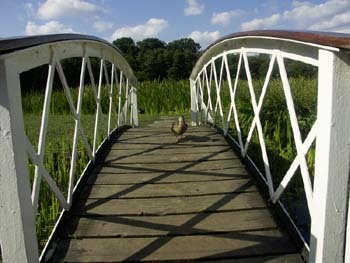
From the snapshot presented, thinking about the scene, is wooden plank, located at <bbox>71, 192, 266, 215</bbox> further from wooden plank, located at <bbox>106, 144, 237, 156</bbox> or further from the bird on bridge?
the bird on bridge

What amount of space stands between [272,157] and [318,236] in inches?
120

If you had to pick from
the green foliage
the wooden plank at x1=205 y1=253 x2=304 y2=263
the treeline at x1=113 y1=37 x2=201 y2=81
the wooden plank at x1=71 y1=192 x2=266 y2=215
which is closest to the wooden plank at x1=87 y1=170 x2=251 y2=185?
the wooden plank at x1=71 y1=192 x2=266 y2=215

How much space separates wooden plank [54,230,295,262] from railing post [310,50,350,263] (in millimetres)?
473

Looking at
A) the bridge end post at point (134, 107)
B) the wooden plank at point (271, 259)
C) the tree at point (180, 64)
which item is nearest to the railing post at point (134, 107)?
the bridge end post at point (134, 107)

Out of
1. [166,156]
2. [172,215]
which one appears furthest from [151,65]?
[172,215]

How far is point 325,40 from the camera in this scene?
1.50 m

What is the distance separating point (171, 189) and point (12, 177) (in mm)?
1470

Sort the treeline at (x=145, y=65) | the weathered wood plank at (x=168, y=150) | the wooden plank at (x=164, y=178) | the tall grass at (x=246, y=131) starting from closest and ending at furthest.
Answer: the wooden plank at (x=164, y=178), the tall grass at (x=246, y=131), the weathered wood plank at (x=168, y=150), the treeline at (x=145, y=65)

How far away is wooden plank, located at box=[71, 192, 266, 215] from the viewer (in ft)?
8.48

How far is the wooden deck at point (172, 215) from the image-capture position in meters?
2.13

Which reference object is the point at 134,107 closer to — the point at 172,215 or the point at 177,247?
the point at 172,215

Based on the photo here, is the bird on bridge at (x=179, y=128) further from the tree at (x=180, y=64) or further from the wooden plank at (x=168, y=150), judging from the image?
the tree at (x=180, y=64)

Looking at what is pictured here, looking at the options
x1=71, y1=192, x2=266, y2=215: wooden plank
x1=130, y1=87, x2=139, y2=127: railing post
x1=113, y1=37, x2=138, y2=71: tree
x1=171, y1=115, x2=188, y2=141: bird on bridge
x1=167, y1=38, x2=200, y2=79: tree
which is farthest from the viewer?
x1=113, y1=37, x2=138, y2=71: tree

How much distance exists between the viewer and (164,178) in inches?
124
